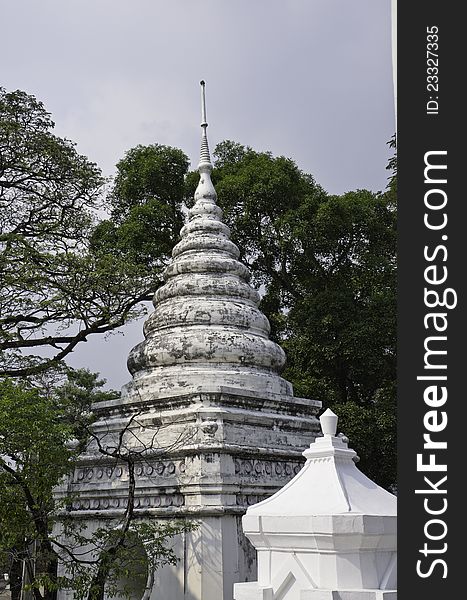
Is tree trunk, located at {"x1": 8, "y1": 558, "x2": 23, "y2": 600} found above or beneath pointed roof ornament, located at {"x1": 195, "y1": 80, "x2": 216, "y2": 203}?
beneath

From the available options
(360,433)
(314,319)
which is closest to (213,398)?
(360,433)

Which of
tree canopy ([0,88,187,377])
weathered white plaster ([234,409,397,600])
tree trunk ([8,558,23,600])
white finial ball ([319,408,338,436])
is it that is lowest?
tree trunk ([8,558,23,600])

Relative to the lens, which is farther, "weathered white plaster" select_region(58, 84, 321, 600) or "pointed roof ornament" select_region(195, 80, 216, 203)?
"pointed roof ornament" select_region(195, 80, 216, 203)

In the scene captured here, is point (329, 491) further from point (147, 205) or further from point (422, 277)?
point (147, 205)

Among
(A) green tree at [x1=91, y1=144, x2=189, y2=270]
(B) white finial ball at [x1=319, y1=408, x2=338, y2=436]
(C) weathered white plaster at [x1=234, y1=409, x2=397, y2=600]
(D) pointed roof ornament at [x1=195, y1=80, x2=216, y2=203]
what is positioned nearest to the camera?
(C) weathered white plaster at [x1=234, y1=409, x2=397, y2=600]

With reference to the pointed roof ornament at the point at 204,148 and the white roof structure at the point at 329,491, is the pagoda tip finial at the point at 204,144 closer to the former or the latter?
the pointed roof ornament at the point at 204,148

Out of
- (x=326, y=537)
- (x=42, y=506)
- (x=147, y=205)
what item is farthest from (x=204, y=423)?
(x=147, y=205)

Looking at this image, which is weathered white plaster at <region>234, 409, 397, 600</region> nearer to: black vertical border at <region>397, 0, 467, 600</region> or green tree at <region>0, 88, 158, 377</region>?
black vertical border at <region>397, 0, 467, 600</region>

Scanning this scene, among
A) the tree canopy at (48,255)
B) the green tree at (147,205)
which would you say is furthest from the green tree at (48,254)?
the green tree at (147,205)

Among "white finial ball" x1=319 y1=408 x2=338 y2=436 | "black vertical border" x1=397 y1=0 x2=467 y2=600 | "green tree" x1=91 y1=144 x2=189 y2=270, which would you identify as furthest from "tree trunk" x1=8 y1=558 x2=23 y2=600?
"green tree" x1=91 y1=144 x2=189 y2=270

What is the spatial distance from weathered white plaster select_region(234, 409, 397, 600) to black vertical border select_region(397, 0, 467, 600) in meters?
1.50

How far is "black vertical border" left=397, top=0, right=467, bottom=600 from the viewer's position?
3.68 meters

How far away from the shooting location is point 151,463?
10750mm

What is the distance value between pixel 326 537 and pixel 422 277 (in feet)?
7.86
